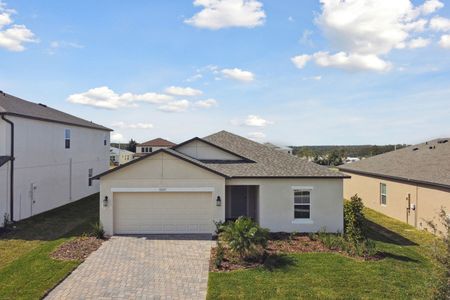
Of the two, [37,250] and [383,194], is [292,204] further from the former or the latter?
[37,250]

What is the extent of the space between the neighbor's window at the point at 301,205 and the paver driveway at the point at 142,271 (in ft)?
15.0

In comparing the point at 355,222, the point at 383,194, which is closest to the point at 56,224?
the point at 355,222

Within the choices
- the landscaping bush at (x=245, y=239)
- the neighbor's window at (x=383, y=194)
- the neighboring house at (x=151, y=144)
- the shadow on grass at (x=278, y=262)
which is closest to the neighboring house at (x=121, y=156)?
the neighboring house at (x=151, y=144)

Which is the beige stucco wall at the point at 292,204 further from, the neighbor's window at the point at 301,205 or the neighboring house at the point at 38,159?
the neighboring house at the point at 38,159

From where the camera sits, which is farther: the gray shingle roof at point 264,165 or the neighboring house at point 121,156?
the neighboring house at point 121,156

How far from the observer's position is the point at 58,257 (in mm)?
13344

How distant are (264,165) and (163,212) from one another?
18.5 feet

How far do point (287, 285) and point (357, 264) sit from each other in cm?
334

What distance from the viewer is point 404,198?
22188 millimetres

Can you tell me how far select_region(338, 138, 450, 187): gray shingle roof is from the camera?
787 inches

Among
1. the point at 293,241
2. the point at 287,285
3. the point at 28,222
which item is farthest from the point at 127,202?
the point at 287,285

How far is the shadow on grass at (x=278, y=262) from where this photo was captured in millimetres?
12557

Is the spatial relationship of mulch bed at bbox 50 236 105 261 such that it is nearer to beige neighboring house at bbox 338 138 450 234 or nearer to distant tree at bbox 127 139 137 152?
beige neighboring house at bbox 338 138 450 234

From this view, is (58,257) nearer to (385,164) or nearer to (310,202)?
(310,202)
